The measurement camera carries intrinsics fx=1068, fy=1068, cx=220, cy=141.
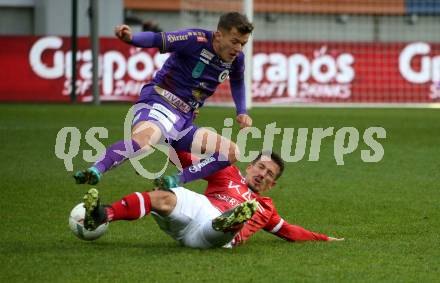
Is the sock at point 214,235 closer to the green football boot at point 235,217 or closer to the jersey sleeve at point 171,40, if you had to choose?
the green football boot at point 235,217

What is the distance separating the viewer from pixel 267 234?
25.6ft

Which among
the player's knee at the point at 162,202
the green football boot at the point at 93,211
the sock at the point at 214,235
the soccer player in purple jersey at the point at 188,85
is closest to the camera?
the green football boot at the point at 93,211

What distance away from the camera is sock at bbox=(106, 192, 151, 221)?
6.43 metres

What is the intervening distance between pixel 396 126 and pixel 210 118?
319 cm

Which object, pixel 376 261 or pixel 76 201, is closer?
pixel 376 261

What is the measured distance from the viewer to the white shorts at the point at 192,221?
6625 millimetres

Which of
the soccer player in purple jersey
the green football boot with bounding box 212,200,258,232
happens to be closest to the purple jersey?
the soccer player in purple jersey

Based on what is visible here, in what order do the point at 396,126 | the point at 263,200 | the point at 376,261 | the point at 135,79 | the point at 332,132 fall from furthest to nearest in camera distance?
the point at 135,79
the point at 396,126
the point at 332,132
the point at 263,200
the point at 376,261

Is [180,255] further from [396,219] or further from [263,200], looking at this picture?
[396,219]

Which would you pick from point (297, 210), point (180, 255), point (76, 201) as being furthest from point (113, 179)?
point (180, 255)

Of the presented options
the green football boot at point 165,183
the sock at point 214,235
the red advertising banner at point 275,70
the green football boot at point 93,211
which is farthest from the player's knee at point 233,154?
the red advertising banner at point 275,70

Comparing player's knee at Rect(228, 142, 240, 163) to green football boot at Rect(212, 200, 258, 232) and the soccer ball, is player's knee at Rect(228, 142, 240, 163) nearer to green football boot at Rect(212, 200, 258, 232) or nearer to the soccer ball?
Result: green football boot at Rect(212, 200, 258, 232)

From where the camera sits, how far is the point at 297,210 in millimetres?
8906

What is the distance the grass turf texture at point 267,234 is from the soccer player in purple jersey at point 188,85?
0.66 metres
